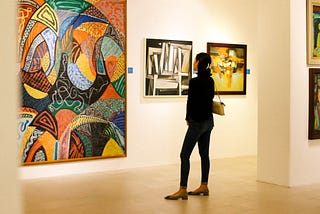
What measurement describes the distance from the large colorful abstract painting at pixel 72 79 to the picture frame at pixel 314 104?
9.99 feet

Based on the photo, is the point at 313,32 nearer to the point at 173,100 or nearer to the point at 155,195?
the point at 173,100

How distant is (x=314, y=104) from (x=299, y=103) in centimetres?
28

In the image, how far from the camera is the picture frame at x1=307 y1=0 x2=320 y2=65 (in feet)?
21.6

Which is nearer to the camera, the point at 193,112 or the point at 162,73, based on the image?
the point at 193,112

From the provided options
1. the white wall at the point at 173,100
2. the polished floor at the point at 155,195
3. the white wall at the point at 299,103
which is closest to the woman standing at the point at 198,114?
the polished floor at the point at 155,195

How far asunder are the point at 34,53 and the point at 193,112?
9.51 feet

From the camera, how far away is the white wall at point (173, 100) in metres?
8.18

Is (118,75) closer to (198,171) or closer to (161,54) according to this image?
(161,54)

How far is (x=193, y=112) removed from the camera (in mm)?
5539

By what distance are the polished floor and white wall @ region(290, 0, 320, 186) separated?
0.79ft

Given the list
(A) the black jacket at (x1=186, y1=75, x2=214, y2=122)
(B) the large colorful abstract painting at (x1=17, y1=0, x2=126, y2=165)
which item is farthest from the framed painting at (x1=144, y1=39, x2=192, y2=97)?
(A) the black jacket at (x1=186, y1=75, x2=214, y2=122)

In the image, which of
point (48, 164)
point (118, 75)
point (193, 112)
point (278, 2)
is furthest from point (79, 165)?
point (278, 2)

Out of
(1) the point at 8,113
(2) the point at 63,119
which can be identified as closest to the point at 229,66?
(2) the point at 63,119

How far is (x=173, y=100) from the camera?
873 centimetres
